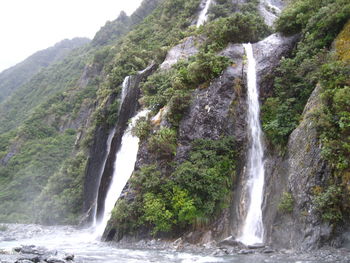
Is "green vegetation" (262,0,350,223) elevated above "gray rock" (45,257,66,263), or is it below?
above

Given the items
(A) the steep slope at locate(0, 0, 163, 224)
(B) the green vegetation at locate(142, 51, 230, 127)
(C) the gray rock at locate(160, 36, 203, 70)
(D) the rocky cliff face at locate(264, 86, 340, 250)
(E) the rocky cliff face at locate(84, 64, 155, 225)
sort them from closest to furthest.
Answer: (D) the rocky cliff face at locate(264, 86, 340, 250) → (B) the green vegetation at locate(142, 51, 230, 127) → (E) the rocky cliff face at locate(84, 64, 155, 225) → (C) the gray rock at locate(160, 36, 203, 70) → (A) the steep slope at locate(0, 0, 163, 224)

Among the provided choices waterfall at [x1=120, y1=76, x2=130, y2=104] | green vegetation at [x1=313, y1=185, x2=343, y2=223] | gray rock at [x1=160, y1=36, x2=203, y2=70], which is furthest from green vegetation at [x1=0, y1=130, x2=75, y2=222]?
green vegetation at [x1=313, y1=185, x2=343, y2=223]

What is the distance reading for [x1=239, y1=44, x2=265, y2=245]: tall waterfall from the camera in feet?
43.9

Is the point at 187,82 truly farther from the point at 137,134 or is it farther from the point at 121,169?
the point at 121,169

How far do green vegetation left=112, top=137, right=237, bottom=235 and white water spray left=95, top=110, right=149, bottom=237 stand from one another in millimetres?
4321

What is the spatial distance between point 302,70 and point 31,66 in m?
105

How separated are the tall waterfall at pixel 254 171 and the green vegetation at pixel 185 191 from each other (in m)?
0.94

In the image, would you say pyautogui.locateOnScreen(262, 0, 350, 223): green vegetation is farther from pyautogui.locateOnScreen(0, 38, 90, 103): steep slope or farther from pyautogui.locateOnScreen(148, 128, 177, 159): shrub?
pyautogui.locateOnScreen(0, 38, 90, 103): steep slope

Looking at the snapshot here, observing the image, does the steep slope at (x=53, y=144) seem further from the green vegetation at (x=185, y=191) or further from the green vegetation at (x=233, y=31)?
the green vegetation at (x=185, y=191)

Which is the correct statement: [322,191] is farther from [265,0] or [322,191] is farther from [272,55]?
[265,0]

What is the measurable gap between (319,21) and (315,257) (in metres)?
11.8

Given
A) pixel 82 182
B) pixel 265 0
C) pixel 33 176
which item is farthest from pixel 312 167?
pixel 33 176

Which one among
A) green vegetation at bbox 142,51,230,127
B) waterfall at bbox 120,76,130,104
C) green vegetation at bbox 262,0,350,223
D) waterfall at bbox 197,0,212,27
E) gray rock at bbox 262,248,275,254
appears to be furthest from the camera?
waterfall at bbox 197,0,212,27

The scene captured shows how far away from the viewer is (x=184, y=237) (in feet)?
47.1
